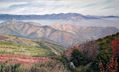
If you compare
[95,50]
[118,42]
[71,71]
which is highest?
[118,42]

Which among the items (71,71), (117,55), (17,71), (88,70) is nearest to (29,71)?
(17,71)

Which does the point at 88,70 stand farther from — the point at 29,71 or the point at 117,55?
the point at 29,71

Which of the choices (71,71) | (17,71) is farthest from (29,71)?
(71,71)

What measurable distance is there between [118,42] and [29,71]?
30652mm

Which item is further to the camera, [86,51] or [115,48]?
[86,51]

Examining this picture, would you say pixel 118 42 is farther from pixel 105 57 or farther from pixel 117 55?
pixel 105 57

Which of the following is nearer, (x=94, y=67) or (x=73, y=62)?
(x=94, y=67)

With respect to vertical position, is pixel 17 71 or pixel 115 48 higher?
pixel 115 48

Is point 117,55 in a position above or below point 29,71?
above

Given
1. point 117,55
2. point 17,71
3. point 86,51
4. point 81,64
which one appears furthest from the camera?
point 86,51

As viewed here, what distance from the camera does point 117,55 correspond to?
52.5 meters

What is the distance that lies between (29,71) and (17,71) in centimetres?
447

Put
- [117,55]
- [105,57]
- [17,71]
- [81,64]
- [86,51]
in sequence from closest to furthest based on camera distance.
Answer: [105,57], [117,55], [17,71], [81,64], [86,51]

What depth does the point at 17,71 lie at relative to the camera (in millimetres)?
57094
